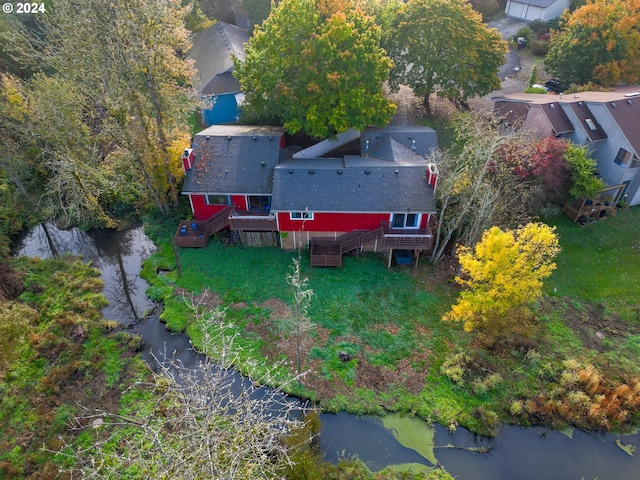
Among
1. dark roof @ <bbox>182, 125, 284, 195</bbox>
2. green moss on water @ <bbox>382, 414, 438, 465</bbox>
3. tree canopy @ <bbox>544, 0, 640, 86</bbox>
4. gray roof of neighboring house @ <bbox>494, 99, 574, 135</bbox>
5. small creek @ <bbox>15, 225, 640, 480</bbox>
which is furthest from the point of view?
tree canopy @ <bbox>544, 0, 640, 86</bbox>

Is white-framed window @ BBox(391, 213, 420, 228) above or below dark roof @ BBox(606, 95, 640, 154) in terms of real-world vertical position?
below

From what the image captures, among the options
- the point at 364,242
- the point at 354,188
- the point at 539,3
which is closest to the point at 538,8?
the point at 539,3

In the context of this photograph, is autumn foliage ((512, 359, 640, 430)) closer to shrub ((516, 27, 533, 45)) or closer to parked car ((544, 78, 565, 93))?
parked car ((544, 78, 565, 93))

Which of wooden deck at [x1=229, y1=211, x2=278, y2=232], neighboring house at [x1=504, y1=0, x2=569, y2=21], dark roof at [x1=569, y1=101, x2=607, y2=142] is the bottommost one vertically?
wooden deck at [x1=229, y1=211, x2=278, y2=232]

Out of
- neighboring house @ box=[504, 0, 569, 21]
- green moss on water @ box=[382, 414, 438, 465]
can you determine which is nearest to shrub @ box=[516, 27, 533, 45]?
neighboring house @ box=[504, 0, 569, 21]

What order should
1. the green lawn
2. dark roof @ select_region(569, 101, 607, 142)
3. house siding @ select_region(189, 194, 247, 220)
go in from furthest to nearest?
dark roof @ select_region(569, 101, 607, 142) → house siding @ select_region(189, 194, 247, 220) → the green lawn

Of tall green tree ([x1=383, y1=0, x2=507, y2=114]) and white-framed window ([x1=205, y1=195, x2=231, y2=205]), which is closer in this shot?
white-framed window ([x1=205, y1=195, x2=231, y2=205])

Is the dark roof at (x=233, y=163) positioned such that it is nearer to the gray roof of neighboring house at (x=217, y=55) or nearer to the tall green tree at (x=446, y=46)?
the gray roof of neighboring house at (x=217, y=55)

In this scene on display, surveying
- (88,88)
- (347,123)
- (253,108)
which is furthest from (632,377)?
(88,88)

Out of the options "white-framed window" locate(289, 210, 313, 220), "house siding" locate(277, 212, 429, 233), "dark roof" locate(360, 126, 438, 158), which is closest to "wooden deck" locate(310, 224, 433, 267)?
"house siding" locate(277, 212, 429, 233)
